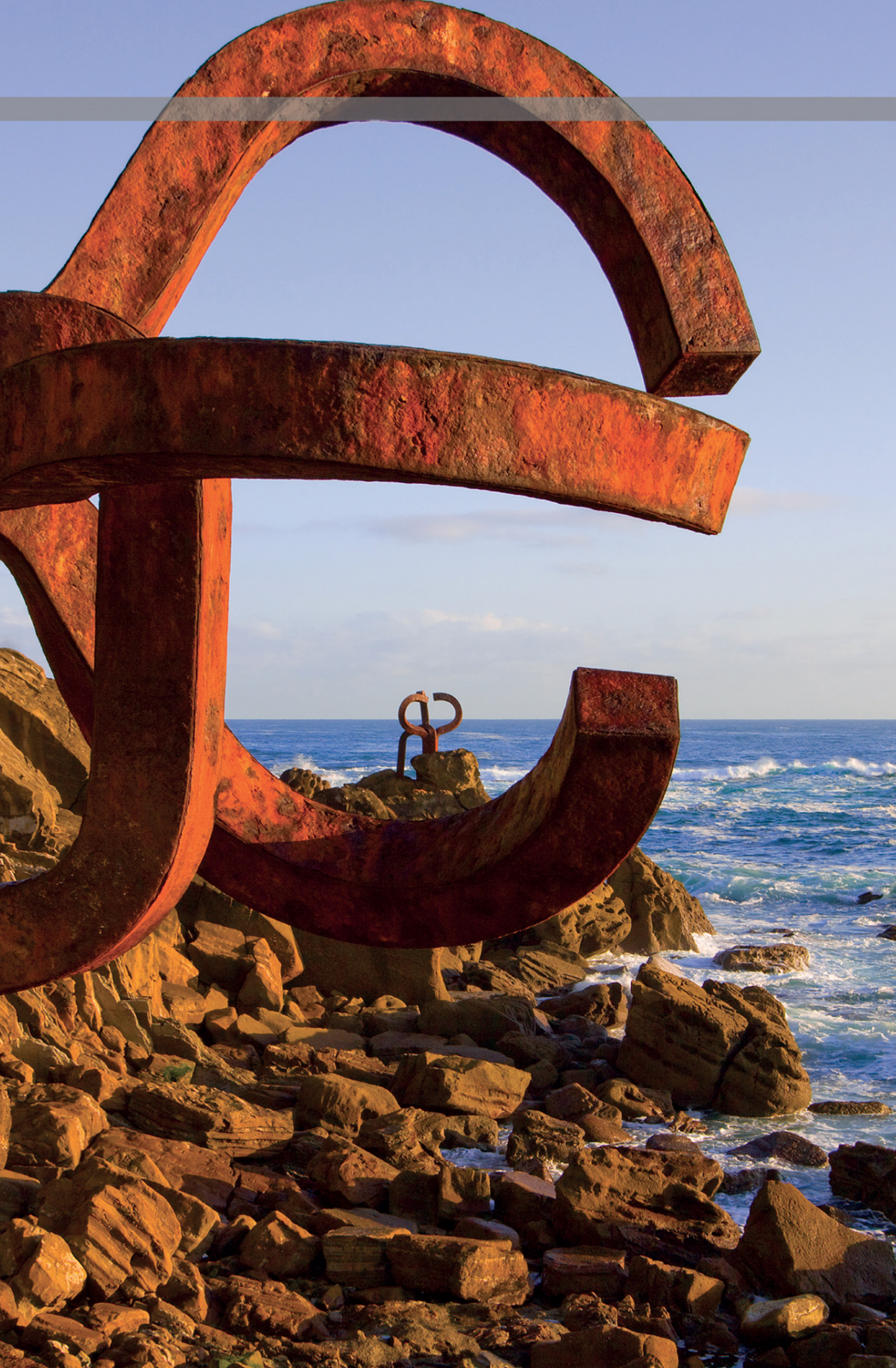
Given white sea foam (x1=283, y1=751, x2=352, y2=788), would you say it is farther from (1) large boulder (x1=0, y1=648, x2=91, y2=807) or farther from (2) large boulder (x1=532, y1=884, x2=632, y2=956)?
(1) large boulder (x1=0, y1=648, x2=91, y2=807)

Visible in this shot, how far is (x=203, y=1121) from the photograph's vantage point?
197 inches

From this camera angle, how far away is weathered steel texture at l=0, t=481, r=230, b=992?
1.91 metres

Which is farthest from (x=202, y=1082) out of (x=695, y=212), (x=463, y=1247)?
(x=695, y=212)

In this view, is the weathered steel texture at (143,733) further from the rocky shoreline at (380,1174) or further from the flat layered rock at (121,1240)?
the flat layered rock at (121,1240)

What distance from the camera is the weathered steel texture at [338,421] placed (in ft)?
4.93

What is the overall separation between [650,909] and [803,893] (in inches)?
298

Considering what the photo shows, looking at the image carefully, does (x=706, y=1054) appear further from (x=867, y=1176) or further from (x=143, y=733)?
(x=143, y=733)

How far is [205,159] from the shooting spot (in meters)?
2.29

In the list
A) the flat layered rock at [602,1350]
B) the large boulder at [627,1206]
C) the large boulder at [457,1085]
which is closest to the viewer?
the flat layered rock at [602,1350]

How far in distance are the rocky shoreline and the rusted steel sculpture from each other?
6.71 ft

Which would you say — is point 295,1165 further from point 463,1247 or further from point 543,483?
point 543,483

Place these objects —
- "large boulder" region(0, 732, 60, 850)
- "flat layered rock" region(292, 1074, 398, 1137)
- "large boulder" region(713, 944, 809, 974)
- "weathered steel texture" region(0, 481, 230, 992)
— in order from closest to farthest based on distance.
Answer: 1. "weathered steel texture" region(0, 481, 230, 992)
2. "flat layered rock" region(292, 1074, 398, 1137)
3. "large boulder" region(0, 732, 60, 850)
4. "large boulder" region(713, 944, 809, 974)

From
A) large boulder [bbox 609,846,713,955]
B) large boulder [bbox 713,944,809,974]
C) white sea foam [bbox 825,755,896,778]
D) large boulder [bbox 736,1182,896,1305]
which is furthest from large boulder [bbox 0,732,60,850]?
white sea foam [bbox 825,755,896,778]
